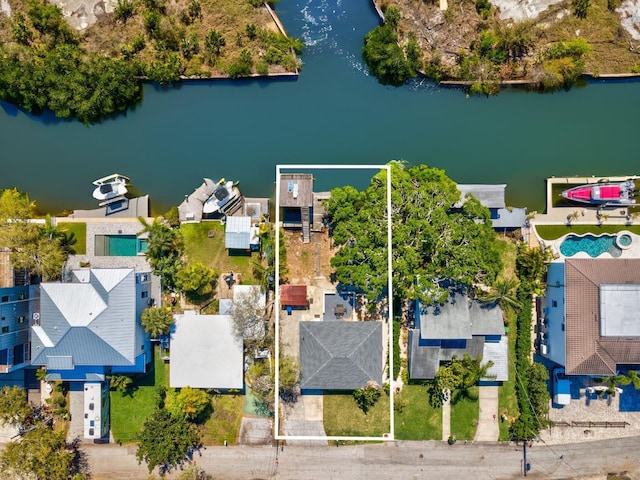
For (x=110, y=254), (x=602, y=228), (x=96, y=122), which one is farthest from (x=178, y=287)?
(x=602, y=228)

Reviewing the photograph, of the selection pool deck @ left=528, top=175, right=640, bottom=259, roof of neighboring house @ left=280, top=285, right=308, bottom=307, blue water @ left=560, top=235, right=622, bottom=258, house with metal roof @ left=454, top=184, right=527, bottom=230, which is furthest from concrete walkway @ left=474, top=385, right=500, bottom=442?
roof of neighboring house @ left=280, top=285, right=308, bottom=307

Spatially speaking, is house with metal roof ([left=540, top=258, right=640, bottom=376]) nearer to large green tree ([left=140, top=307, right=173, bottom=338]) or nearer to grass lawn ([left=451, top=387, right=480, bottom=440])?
grass lawn ([left=451, top=387, right=480, bottom=440])

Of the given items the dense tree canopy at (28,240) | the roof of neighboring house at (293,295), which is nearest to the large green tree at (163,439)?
the roof of neighboring house at (293,295)

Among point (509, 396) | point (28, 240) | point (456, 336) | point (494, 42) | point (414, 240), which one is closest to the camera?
point (414, 240)

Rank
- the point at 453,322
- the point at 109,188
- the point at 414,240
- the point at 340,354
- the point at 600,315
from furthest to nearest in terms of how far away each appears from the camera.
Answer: the point at 109,188 < the point at 340,354 < the point at 453,322 < the point at 414,240 < the point at 600,315

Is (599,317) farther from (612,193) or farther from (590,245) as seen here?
(612,193)

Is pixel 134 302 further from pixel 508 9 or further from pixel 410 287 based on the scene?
pixel 508 9

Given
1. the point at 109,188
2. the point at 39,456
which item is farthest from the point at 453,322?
the point at 39,456
